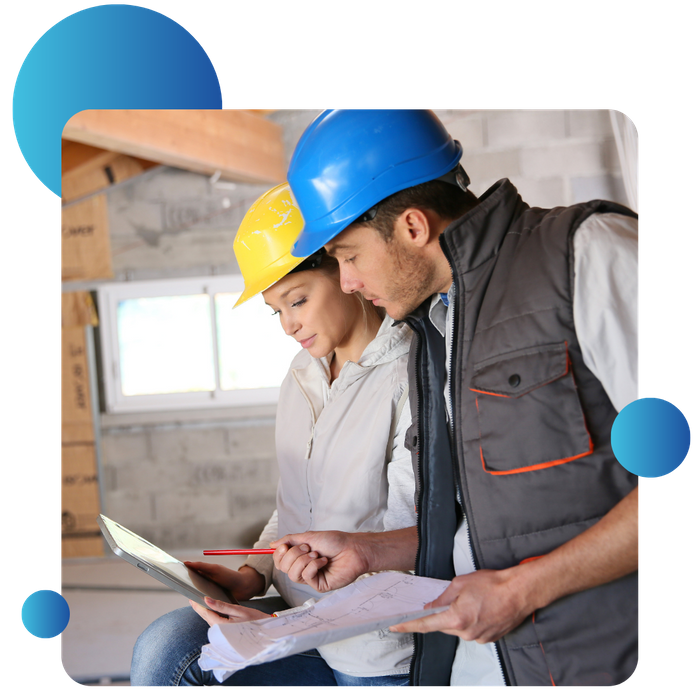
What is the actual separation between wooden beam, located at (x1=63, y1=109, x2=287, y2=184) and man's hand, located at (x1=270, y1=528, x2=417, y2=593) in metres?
0.76

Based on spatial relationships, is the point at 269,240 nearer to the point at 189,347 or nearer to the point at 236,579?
the point at 189,347

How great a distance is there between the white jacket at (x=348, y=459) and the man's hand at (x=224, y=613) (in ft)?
0.41

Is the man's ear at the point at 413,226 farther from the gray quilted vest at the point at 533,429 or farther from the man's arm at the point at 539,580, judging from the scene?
the man's arm at the point at 539,580

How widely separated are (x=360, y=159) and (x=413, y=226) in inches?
5.5

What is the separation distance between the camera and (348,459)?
1108mm

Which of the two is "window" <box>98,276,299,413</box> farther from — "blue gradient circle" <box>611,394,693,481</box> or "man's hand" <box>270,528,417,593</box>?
"blue gradient circle" <box>611,394,693,481</box>

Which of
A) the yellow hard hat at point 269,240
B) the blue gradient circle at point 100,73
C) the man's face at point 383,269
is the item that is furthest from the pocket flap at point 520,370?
the blue gradient circle at point 100,73

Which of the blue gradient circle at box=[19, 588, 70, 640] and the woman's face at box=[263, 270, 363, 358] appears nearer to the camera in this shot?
the blue gradient circle at box=[19, 588, 70, 640]

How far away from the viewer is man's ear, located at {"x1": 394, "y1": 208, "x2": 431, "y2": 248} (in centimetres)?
98

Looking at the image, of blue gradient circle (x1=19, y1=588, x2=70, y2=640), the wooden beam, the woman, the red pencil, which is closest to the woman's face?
the woman

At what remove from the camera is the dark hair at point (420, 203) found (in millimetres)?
971

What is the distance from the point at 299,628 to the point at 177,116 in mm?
904

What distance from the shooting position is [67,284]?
1071 millimetres

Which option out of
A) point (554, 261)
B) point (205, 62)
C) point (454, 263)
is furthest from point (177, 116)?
point (554, 261)
